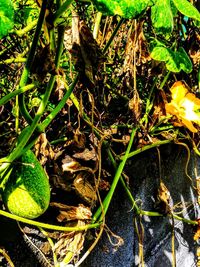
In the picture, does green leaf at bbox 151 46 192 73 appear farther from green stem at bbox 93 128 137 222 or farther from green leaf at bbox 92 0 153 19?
green leaf at bbox 92 0 153 19

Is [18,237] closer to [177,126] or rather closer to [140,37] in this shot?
[140,37]

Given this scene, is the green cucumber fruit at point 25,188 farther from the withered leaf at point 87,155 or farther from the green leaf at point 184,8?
the green leaf at point 184,8

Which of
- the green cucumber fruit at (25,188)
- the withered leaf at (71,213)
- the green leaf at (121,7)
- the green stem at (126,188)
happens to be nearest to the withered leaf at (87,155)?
the green stem at (126,188)

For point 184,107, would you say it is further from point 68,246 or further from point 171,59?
point 68,246

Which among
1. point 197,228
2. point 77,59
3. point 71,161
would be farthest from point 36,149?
point 197,228

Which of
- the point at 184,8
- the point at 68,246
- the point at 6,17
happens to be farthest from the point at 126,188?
the point at 6,17

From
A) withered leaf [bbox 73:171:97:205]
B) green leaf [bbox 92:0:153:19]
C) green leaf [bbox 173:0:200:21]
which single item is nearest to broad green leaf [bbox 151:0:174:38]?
green leaf [bbox 173:0:200:21]
